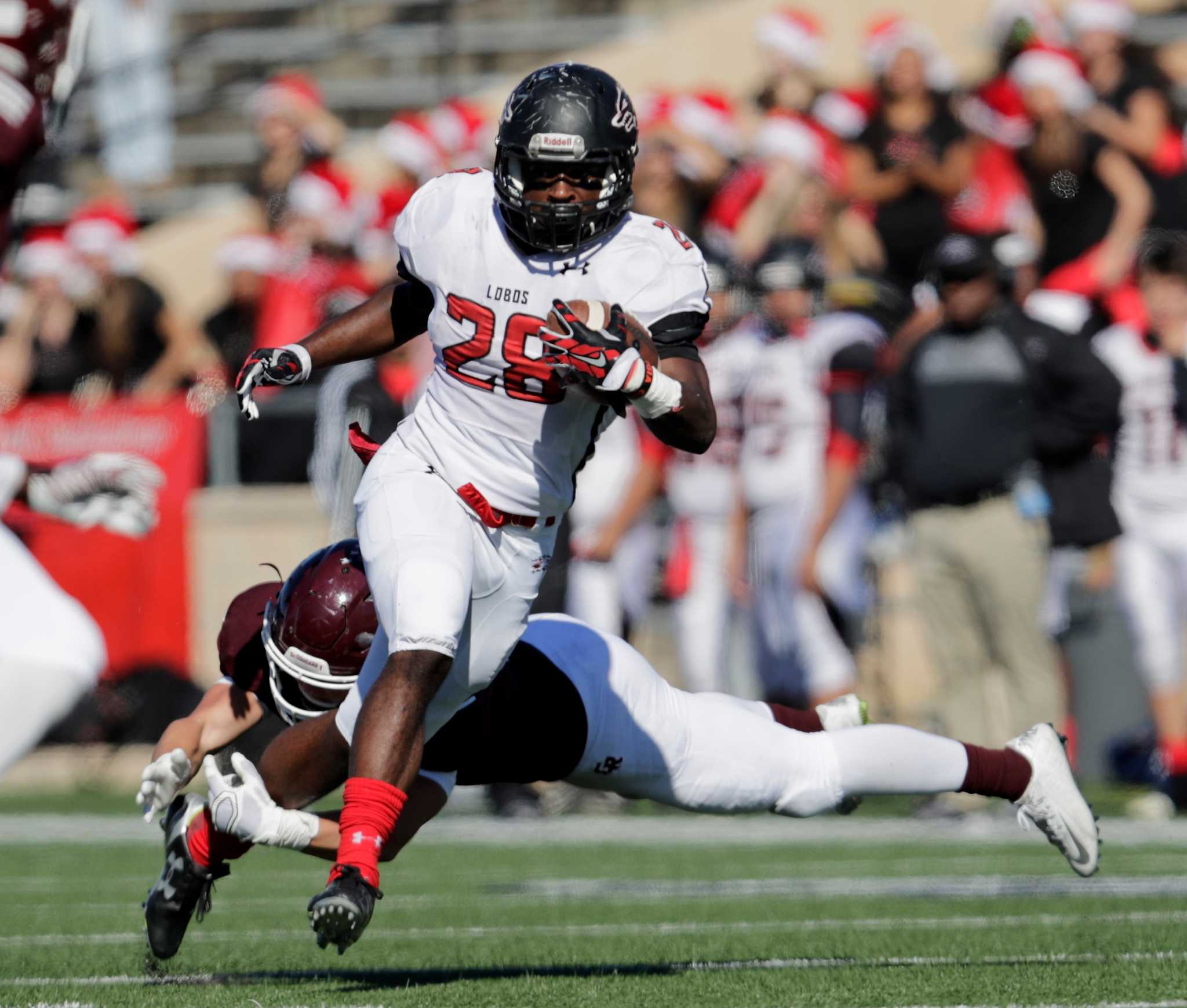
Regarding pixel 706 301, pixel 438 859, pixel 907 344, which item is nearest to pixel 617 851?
pixel 438 859

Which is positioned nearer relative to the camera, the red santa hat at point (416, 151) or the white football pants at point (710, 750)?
the white football pants at point (710, 750)

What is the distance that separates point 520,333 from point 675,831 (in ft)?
13.8

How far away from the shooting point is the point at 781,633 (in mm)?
9328

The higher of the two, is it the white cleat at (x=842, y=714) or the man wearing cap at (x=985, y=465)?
the white cleat at (x=842, y=714)

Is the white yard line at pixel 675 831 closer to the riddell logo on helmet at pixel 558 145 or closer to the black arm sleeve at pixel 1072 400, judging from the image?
the black arm sleeve at pixel 1072 400

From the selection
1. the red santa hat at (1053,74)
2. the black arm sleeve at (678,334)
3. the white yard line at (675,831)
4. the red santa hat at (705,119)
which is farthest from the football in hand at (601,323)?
the red santa hat at (705,119)

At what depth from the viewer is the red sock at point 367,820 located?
390 centimetres

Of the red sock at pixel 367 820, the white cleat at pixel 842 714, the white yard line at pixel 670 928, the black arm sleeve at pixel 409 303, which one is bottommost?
the white yard line at pixel 670 928

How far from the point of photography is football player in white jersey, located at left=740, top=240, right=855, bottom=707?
919 centimetres

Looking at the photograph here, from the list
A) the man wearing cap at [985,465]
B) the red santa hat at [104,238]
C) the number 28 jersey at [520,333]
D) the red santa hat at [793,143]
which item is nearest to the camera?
the number 28 jersey at [520,333]

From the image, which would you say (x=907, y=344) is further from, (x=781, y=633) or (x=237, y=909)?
(x=237, y=909)

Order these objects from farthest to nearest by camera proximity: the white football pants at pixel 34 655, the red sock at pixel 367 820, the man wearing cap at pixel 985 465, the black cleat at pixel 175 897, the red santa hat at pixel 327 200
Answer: the red santa hat at pixel 327 200
the man wearing cap at pixel 985 465
the black cleat at pixel 175 897
the red sock at pixel 367 820
the white football pants at pixel 34 655

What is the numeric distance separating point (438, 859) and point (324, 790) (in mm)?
2731

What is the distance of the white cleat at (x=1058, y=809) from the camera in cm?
462
